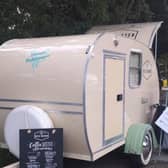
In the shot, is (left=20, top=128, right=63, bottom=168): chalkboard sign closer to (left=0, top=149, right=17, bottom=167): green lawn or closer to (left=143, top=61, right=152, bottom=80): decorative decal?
(left=0, top=149, right=17, bottom=167): green lawn

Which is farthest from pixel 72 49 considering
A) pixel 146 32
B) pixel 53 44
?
pixel 146 32

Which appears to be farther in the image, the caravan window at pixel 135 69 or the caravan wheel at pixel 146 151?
the caravan window at pixel 135 69

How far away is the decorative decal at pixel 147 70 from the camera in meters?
7.25

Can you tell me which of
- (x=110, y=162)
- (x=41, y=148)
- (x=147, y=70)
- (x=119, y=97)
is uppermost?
(x=147, y=70)

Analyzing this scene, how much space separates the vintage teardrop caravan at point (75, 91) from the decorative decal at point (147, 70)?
777 millimetres

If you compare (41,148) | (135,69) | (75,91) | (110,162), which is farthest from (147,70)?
(41,148)

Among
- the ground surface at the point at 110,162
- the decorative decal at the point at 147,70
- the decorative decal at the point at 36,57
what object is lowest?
the ground surface at the point at 110,162

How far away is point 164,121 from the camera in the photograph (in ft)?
23.0

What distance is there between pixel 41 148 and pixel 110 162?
2.10 m

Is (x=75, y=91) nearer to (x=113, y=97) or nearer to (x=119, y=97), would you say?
(x=113, y=97)

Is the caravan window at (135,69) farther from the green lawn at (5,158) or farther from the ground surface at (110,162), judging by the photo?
the green lawn at (5,158)

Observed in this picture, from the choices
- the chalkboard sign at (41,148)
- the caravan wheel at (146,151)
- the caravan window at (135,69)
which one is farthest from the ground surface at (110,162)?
the caravan window at (135,69)

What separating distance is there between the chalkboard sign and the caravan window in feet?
6.58

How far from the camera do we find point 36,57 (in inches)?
219
